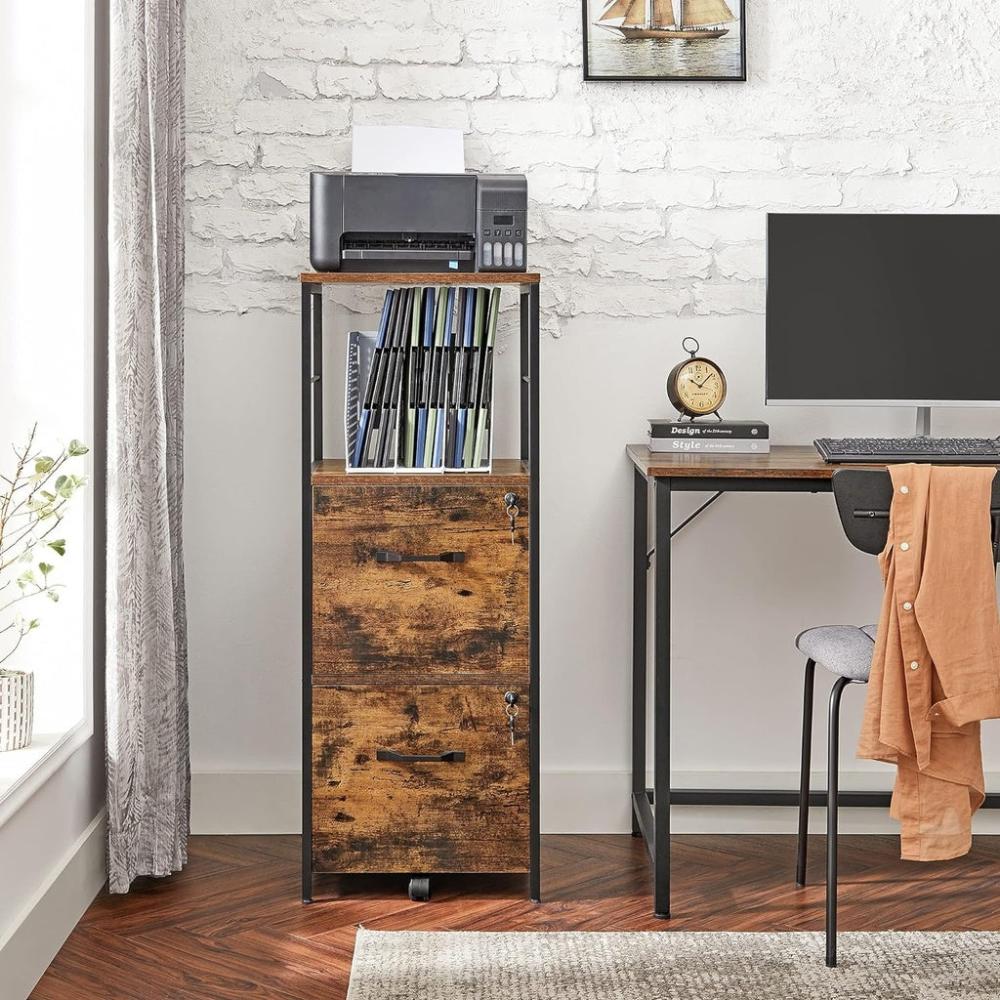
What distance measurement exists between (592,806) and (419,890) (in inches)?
22.2

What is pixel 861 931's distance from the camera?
2.27m

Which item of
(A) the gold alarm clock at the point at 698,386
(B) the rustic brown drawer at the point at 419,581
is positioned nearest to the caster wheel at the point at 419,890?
(B) the rustic brown drawer at the point at 419,581

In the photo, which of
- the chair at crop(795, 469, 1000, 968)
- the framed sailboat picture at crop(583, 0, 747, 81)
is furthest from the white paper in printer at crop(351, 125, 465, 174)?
the chair at crop(795, 469, 1000, 968)

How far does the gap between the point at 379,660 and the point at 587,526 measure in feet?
2.24

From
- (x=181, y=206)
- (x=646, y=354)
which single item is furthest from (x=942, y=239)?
(x=181, y=206)

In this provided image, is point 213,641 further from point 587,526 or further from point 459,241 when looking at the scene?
point 459,241

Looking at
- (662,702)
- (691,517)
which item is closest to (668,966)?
(662,702)

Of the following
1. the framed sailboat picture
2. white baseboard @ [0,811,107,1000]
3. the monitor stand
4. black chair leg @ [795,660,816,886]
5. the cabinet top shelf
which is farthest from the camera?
the framed sailboat picture

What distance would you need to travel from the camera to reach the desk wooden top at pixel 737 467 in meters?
2.17

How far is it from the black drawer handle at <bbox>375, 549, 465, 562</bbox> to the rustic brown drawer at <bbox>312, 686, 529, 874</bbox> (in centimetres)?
26

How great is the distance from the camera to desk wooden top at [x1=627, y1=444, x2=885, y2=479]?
7.12 feet

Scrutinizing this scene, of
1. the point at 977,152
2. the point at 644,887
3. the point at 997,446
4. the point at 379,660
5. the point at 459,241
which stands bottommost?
the point at 644,887

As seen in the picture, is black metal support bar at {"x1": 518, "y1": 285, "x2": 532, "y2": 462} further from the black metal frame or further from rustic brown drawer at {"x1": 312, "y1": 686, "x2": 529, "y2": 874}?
rustic brown drawer at {"x1": 312, "y1": 686, "x2": 529, "y2": 874}

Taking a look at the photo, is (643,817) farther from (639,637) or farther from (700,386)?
(700,386)
